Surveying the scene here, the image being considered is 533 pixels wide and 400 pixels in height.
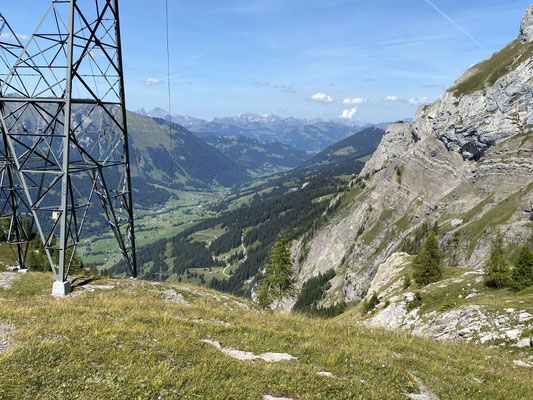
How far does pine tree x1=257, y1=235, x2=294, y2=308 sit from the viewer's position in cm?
4625

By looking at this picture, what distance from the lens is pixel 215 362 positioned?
9.25 metres

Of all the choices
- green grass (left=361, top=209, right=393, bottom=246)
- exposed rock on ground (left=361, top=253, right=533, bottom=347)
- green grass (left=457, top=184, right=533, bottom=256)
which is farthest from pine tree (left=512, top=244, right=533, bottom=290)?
green grass (left=361, top=209, right=393, bottom=246)

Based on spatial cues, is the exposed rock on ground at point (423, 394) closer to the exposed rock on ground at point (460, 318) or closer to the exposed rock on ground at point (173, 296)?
the exposed rock on ground at point (460, 318)

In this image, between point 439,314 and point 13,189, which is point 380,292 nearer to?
point 439,314

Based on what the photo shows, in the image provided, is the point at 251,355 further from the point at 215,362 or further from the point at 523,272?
the point at 523,272

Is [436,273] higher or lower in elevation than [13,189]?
lower

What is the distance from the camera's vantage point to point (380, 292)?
72.5 metres

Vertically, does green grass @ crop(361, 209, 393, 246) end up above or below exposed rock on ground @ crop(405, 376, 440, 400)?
below

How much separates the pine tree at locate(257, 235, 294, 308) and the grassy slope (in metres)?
30.5

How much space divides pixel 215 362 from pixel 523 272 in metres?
→ 43.1

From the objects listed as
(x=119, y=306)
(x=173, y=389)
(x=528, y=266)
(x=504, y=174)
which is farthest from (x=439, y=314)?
→ (x=504, y=174)

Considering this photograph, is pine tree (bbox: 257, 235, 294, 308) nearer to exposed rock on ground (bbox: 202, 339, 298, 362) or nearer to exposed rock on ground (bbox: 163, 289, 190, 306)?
exposed rock on ground (bbox: 163, 289, 190, 306)

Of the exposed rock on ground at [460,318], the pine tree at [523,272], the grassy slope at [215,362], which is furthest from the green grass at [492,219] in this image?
the grassy slope at [215,362]

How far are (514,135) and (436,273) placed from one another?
152647mm
